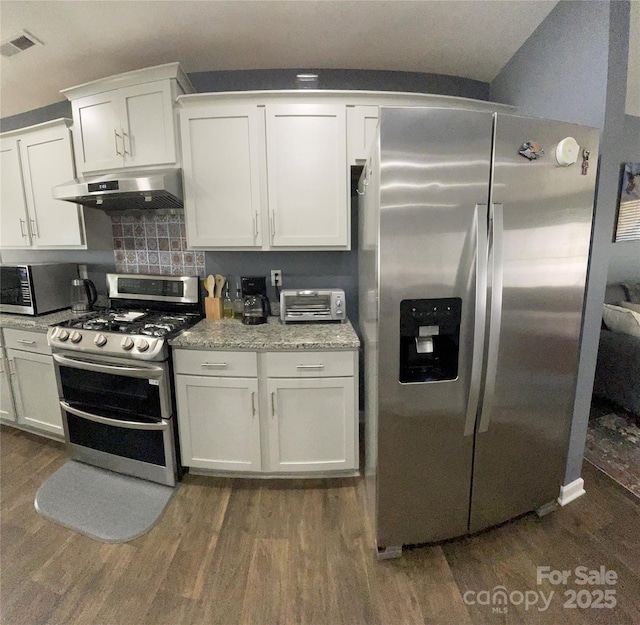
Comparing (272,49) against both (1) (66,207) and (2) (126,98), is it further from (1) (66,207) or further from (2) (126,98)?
(1) (66,207)

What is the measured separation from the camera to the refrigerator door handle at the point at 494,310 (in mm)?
1161

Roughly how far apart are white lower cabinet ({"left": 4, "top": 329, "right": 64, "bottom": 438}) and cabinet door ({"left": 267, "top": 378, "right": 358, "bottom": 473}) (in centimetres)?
160

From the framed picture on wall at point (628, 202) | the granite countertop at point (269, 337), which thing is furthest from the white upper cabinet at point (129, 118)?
the framed picture on wall at point (628, 202)

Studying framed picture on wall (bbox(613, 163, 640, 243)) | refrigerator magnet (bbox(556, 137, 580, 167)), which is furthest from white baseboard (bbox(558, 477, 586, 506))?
framed picture on wall (bbox(613, 163, 640, 243))

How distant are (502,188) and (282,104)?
4.27ft

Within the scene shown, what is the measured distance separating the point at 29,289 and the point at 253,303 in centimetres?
164

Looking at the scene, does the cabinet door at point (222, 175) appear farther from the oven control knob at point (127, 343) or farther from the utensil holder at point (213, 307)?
the oven control knob at point (127, 343)

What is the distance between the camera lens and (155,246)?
2.36m

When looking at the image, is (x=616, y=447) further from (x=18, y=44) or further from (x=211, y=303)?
(x=18, y=44)

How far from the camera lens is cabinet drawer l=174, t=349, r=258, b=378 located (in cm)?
167

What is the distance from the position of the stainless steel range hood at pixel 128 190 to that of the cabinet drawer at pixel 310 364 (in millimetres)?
1129

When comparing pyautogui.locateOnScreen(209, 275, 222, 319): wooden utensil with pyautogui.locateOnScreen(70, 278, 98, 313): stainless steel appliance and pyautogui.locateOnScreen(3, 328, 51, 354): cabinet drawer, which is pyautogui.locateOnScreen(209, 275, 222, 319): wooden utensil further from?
Answer: pyautogui.locateOnScreen(3, 328, 51, 354): cabinet drawer

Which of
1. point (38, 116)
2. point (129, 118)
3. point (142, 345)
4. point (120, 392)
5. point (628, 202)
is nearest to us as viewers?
point (142, 345)

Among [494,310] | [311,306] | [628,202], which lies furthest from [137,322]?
[628,202]
